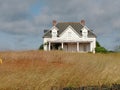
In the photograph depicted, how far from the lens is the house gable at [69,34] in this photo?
205 feet

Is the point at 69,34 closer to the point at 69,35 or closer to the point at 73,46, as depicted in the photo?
the point at 69,35

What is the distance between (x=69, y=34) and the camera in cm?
6297

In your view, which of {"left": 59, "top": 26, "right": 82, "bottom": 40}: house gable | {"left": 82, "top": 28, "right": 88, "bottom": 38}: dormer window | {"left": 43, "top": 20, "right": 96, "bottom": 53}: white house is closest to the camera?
{"left": 82, "top": 28, "right": 88, "bottom": 38}: dormer window

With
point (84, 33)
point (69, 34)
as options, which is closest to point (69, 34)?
point (69, 34)

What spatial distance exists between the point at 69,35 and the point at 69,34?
0.20 metres

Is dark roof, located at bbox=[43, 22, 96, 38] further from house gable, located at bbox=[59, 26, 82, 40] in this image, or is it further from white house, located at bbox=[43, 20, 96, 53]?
house gable, located at bbox=[59, 26, 82, 40]

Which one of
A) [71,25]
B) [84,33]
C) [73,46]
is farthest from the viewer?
[73,46]

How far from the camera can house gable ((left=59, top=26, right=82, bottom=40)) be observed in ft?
205

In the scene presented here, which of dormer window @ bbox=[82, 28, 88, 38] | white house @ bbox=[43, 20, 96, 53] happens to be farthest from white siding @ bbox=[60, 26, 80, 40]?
dormer window @ bbox=[82, 28, 88, 38]

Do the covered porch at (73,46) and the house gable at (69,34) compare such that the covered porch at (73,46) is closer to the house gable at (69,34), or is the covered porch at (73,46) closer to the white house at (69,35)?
the white house at (69,35)

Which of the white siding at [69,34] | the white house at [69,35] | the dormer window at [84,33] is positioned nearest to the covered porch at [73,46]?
the white house at [69,35]

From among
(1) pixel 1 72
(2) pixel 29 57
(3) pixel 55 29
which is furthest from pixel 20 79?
(3) pixel 55 29

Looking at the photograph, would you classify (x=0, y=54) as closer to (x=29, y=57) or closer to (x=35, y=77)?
(x=29, y=57)

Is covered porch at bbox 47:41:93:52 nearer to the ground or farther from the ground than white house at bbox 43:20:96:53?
nearer to the ground
